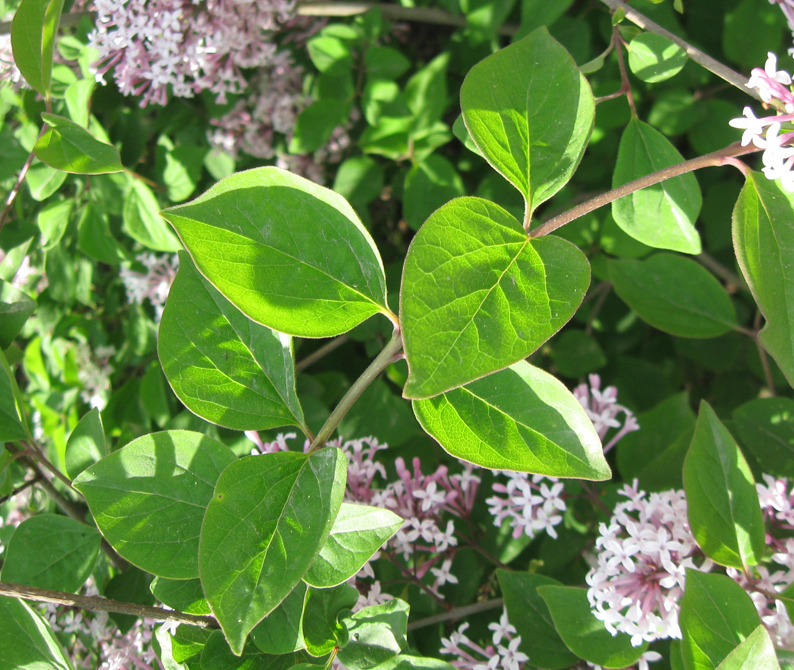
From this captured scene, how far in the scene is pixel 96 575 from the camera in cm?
94

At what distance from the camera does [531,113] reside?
525 millimetres

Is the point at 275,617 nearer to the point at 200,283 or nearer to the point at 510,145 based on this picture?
the point at 200,283

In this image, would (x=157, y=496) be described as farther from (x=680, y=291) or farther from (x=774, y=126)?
(x=680, y=291)

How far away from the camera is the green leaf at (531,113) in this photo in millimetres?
514

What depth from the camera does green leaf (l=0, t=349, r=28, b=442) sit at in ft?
2.30

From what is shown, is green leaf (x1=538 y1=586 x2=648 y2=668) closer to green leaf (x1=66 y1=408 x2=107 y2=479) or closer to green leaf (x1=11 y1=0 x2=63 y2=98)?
green leaf (x1=66 y1=408 x2=107 y2=479)

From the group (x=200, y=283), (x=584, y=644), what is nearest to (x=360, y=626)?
(x=584, y=644)

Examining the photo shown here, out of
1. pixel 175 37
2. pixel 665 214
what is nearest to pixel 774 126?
pixel 665 214

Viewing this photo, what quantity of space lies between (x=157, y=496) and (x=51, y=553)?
0.23 metres

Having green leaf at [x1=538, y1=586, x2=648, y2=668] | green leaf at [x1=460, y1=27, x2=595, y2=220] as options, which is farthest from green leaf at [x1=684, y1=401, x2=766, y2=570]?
green leaf at [x1=460, y1=27, x2=595, y2=220]

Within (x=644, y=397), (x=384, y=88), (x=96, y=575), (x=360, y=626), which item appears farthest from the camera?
(x=644, y=397)

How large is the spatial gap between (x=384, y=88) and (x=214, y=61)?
0.89ft

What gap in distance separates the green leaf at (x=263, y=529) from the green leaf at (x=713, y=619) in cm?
32

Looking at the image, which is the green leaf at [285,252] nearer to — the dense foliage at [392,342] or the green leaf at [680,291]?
the dense foliage at [392,342]
